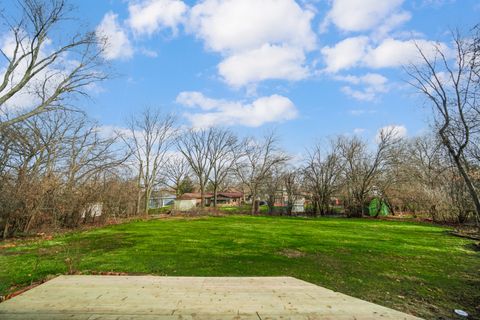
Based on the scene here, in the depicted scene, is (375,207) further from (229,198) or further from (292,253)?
(229,198)

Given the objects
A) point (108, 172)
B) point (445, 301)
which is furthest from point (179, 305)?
point (108, 172)

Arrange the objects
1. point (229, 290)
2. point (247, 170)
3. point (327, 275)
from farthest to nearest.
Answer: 1. point (247, 170)
2. point (327, 275)
3. point (229, 290)

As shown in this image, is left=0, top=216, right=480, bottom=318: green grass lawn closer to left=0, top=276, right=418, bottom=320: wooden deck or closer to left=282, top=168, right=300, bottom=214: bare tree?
left=0, top=276, right=418, bottom=320: wooden deck

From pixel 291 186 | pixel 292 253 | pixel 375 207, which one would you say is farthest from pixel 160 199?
pixel 292 253

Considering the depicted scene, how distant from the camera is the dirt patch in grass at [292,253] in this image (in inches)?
309

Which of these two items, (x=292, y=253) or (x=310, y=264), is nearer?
(x=310, y=264)

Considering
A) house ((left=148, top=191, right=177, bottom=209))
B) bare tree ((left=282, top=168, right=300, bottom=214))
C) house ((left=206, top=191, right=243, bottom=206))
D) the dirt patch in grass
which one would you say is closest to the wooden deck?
the dirt patch in grass

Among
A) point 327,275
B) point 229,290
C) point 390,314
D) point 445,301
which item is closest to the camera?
point 390,314

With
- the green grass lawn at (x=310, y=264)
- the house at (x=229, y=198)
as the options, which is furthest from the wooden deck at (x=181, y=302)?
the house at (x=229, y=198)

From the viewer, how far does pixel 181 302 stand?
11.8ft

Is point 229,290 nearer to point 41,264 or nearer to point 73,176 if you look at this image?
point 41,264

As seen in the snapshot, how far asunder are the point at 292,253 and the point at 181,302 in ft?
17.5

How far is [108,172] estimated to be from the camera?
18.9 meters

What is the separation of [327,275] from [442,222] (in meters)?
20.5
